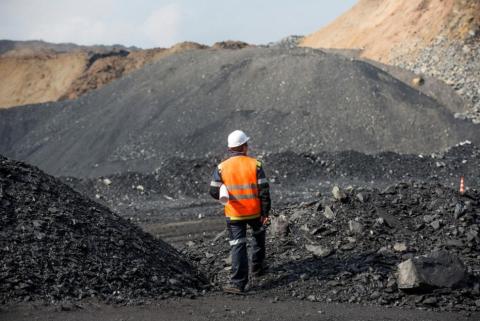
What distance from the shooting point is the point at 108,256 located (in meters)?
8.78

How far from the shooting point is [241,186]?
859 cm

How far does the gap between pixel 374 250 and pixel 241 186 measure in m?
2.15

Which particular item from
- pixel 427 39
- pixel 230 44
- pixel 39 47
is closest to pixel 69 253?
pixel 427 39

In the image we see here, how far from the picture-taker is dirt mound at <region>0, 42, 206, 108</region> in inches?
1844

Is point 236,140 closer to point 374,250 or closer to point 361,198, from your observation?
point 374,250

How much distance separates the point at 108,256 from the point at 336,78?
20.0 meters

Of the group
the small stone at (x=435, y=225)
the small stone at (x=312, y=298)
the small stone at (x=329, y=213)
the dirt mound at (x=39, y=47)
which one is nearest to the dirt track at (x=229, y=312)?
the small stone at (x=312, y=298)

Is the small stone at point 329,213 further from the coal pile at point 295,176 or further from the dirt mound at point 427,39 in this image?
the dirt mound at point 427,39

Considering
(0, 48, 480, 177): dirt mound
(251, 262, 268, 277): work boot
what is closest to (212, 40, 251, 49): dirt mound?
(0, 48, 480, 177): dirt mound

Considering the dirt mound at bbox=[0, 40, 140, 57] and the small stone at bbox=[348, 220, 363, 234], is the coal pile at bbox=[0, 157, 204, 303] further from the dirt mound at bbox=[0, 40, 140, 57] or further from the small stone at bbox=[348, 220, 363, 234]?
the dirt mound at bbox=[0, 40, 140, 57]

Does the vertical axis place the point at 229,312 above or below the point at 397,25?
below

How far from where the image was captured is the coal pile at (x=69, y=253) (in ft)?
26.4

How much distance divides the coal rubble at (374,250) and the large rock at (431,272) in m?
0.01

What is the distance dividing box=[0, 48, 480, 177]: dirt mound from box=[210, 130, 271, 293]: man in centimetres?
1546
